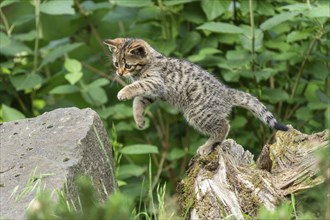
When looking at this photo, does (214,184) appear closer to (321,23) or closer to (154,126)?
(321,23)

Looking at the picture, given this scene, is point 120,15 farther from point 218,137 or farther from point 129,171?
point 218,137

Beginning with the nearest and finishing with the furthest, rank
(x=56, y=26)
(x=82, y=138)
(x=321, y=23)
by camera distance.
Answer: (x=82, y=138) → (x=321, y=23) → (x=56, y=26)

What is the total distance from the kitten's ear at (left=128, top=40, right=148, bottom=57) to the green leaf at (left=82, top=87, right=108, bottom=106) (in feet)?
6.12

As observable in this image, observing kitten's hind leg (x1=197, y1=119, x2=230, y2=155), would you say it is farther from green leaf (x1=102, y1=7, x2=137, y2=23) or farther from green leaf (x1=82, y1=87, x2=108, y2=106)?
green leaf (x1=102, y1=7, x2=137, y2=23)

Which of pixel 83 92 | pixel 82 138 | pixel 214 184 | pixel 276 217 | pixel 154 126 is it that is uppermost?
pixel 276 217

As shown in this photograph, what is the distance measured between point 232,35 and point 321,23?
137 centimetres

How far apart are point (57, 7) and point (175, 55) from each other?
4.67 ft

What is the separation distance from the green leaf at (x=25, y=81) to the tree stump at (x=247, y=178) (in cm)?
326

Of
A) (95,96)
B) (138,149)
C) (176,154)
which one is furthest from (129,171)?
(95,96)

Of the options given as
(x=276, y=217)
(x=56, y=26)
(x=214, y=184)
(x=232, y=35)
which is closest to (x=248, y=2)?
(x=232, y=35)

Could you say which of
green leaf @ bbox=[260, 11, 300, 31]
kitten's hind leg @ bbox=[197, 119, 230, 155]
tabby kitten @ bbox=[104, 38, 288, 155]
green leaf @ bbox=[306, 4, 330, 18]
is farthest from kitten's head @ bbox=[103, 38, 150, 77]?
green leaf @ bbox=[306, 4, 330, 18]

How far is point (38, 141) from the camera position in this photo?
595 centimetres

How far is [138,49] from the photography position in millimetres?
7195

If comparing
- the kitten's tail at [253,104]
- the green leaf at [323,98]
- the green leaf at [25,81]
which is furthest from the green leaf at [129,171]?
the green leaf at [323,98]
